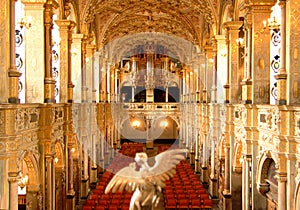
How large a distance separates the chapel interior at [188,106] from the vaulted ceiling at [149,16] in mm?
80

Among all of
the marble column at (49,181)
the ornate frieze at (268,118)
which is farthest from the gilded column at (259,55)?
the marble column at (49,181)

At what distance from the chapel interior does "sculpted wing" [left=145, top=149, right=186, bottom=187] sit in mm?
4038

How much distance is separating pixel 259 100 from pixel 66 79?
7.73 m

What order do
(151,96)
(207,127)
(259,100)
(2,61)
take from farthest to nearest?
(151,96) → (207,127) → (259,100) → (2,61)

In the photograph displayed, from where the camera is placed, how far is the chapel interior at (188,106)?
915 centimetres

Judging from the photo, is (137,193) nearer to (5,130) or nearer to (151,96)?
(5,130)

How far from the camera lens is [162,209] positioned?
60.7ft

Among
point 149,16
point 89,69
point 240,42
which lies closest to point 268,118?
point 240,42

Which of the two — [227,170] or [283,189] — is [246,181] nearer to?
[227,170]

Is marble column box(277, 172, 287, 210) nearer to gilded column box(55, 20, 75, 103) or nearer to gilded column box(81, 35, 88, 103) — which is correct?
gilded column box(55, 20, 75, 103)

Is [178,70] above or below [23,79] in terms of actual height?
above

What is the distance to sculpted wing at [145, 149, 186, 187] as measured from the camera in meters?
5.28

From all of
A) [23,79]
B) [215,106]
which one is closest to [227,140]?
[215,106]

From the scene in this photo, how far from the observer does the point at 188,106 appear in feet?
98.6
